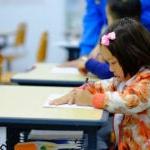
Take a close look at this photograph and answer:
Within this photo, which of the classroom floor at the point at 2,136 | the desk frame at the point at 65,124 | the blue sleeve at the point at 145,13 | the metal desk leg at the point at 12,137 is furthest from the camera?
the blue sleeve at the point at 145,13

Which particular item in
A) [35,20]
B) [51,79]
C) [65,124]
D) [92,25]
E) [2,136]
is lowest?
[2,136]

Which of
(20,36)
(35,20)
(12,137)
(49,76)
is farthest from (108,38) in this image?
(35,20)

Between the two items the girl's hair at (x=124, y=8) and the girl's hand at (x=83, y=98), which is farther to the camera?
the girl's hair at (x=124, y=8)

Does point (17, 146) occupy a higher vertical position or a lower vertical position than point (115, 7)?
lower

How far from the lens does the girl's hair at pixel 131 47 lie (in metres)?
2.02

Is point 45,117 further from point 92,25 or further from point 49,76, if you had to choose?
point 92,25

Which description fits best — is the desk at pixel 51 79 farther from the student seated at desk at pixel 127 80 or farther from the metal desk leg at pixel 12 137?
the student seated at desk at pixel 127 80

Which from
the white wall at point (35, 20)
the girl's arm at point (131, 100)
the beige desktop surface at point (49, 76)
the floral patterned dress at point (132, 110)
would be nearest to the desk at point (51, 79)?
the beige desktop surface at point (49, 76)

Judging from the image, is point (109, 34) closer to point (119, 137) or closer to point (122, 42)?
point (122, 42)

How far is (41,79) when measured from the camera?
2.82 meters

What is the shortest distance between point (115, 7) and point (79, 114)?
1.13 m

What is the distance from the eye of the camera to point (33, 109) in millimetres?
1968

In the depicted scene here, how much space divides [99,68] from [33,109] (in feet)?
2.84

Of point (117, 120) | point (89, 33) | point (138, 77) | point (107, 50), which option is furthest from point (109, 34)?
point (89, 33)
